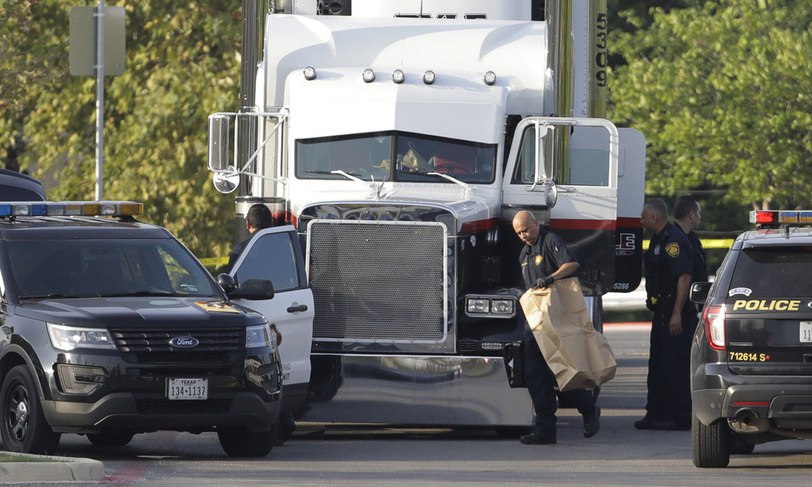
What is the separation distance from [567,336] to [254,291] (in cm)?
250

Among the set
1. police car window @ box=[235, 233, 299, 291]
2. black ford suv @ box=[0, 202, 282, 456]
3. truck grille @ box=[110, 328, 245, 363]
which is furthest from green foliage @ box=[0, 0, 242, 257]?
truck grille @ box=[110, 328, 245, 363]

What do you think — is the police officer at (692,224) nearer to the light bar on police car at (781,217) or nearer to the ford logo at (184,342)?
the light bar on police car at (781,217)

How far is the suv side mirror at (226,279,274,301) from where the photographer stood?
13.1 metres

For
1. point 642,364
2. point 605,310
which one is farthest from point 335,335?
point 605,310

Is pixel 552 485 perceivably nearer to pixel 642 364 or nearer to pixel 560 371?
pixel 560 371

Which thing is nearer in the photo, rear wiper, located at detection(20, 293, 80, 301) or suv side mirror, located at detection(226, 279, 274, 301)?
rear wiper, located at detection(20, 293, 80, 301)

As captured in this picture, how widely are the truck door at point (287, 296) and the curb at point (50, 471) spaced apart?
253cm

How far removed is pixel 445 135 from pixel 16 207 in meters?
3.66

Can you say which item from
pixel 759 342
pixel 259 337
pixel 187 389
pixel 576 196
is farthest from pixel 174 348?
pixel 576 196

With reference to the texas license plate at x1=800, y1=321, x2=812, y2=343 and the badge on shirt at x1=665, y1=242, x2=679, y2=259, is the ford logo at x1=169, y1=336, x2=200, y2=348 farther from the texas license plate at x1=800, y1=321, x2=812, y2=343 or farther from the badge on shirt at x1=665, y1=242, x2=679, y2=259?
the badge on shirt at x1=665, y1=242, x2=679, y2=259

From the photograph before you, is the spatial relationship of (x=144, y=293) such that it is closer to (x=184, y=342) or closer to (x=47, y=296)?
(x=47, y=296)

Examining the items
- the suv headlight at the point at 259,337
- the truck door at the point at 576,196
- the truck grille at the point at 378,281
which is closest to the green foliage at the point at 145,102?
the truck door at the point at 576,196

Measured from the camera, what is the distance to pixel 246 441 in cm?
1304

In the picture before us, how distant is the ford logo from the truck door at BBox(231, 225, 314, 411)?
1.30m
